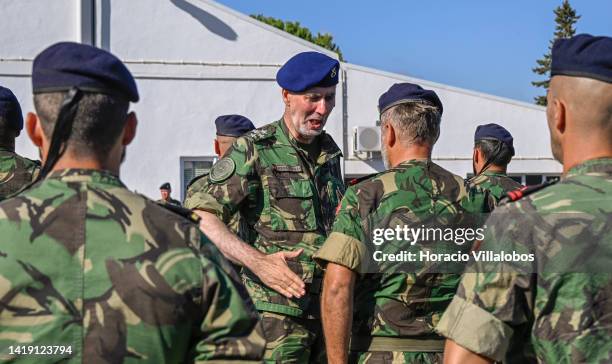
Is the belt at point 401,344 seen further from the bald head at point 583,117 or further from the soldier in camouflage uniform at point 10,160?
the soldier in camouflage uniform at point 10,160

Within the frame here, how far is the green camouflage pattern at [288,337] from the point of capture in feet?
14.9

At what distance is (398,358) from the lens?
3.88 m

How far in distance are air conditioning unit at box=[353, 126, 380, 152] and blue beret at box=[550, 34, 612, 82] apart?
1417 cm

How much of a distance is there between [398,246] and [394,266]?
0.31 ft

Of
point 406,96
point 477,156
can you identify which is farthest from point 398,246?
point 477,156

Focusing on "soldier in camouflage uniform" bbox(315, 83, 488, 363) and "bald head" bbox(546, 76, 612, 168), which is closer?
"bald head" bbox(546, 76, 612, 168)

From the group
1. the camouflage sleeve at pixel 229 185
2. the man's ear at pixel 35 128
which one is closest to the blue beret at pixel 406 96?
the camouflage sleeve at pixel 229 185

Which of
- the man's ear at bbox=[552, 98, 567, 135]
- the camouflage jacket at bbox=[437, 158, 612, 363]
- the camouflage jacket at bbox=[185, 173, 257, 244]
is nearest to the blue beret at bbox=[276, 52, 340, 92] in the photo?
the camouflage jacket at bbox=[185, 173, 257, 244]

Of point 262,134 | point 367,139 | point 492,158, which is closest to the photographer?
point 262,134

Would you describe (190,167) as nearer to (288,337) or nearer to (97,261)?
(288,337)

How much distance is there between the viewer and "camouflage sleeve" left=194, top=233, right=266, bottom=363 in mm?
2336

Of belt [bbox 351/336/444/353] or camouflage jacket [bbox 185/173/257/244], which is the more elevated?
camouflage jacket [bbox 185/173/257/244]

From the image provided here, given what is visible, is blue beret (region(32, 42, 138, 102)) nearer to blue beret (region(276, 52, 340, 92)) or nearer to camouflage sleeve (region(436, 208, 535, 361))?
camouflage sleeve (region(436, 208, 535, 361))

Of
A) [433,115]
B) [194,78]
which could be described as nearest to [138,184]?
[194,78]
